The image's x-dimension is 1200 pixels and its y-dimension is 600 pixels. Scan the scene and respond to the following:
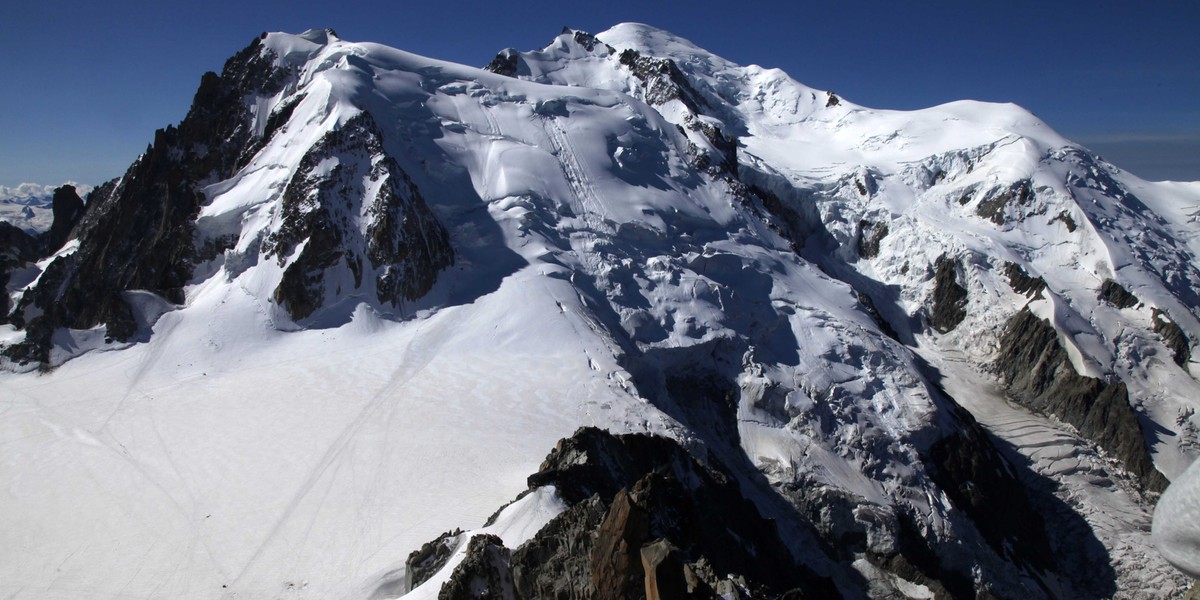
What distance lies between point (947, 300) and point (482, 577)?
51.3 m

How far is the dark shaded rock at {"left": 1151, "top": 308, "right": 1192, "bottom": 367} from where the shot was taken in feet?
172

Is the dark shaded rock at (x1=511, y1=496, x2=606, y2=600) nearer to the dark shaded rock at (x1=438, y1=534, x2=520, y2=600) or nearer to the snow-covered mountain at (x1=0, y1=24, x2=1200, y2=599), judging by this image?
the snow-covered mountain at (x1=0, y1=24, x2=1200, y2=599)

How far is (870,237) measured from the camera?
64312 millimetres

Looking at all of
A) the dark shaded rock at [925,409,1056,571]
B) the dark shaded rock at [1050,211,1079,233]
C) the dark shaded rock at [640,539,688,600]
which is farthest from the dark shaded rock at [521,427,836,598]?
the dark shaded rock at [1050,211,1079,233]

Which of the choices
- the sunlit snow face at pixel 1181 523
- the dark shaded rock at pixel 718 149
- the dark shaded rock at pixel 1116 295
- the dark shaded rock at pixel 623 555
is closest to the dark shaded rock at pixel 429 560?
the dark shaded rock at pixel 623 555

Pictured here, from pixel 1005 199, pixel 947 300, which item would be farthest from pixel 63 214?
pixel 1005 199

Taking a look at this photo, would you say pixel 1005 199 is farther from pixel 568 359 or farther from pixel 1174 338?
pixel 568 359

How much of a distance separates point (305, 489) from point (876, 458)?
90.5ft

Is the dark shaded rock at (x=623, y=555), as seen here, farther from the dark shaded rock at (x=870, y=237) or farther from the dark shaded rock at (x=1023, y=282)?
the dark shaded rock at (x=870, y=237)

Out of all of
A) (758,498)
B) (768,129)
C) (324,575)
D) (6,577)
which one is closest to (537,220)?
(758,498)

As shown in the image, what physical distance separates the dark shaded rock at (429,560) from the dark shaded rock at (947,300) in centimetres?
4810

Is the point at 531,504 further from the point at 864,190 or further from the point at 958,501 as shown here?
the point at 864,190

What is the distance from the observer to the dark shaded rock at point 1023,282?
54250mm

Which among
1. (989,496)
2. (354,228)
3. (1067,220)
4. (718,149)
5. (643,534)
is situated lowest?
(989,496)
